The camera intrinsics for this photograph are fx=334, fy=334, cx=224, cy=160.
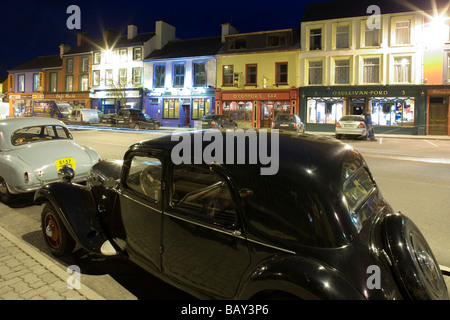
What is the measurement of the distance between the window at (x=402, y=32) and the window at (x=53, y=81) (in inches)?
A: 1609

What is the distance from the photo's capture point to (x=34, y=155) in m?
6.23

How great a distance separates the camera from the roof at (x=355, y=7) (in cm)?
2578

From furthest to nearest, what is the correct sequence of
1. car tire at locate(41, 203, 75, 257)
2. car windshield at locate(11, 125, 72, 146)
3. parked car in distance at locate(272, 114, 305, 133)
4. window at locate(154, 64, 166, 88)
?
window at locate(154, 64, 166, 88)
parked car in distance at locate(272, 114, 305, 133)
car windshield at locate(11, 125, 72, 146)
car tire at locate(41, 203, 75, 257)

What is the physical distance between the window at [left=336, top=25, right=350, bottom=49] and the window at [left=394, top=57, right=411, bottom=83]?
4.02m

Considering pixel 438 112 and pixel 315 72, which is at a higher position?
pixel 315 72

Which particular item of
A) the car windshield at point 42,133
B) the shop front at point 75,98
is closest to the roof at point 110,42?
the shop front at point 75,98

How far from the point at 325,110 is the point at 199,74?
12.9 meters

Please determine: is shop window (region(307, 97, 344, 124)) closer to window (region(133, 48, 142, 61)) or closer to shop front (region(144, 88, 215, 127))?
shop front (region(144, 88, 215, 127))

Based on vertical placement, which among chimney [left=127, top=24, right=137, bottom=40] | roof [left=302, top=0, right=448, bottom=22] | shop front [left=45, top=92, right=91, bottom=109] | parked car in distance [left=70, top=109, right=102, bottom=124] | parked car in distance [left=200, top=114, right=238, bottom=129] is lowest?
parked car in distance [left=200, top=114, right=238, bottom=129]

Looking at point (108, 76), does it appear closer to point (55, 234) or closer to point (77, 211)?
point (55, 234)

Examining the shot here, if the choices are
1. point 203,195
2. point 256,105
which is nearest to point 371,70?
point 256,105

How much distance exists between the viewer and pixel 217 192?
2613 mm

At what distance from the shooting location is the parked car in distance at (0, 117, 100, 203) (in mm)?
5863

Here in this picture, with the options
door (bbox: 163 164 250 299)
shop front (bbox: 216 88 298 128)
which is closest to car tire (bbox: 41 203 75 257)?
door (bbox: 163 164 250 299)
